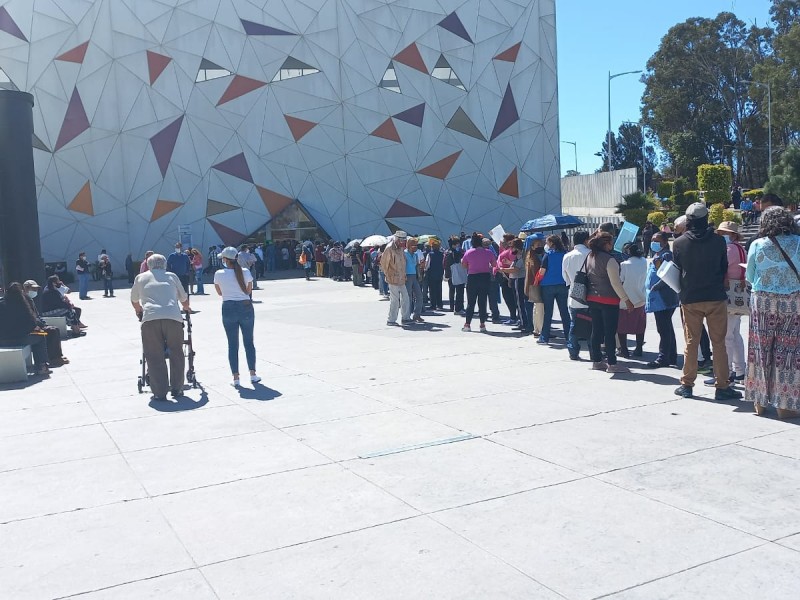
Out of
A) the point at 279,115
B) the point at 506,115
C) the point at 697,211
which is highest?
the point at 506,115

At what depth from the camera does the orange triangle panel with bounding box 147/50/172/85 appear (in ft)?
111

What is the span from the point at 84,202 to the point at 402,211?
13527 mm

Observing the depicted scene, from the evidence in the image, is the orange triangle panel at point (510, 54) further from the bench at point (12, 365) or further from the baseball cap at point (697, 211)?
the baseball cap at point (697, 211)

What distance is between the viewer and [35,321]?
1063 cm

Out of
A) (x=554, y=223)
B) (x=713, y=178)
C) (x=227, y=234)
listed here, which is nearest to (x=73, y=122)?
(x=227, y=234)

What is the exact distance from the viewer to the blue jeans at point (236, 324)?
29.5ft

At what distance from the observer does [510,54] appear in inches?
1507

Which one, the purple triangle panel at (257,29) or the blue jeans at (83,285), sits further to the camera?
the purple triangle panel at (257,29)

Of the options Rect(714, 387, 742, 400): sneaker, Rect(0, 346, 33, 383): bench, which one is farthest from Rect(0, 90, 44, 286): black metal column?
Rect(714, 387, 742, 400): sneaker

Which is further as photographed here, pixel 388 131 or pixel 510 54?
pixel 510 54

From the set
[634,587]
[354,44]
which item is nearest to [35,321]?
[634,587]

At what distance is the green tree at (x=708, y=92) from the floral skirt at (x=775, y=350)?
54.8 metres

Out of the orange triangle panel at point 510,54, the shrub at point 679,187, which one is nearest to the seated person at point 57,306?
the orange triangle panel at point 510,54

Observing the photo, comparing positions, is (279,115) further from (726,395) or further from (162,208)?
(726,395)
